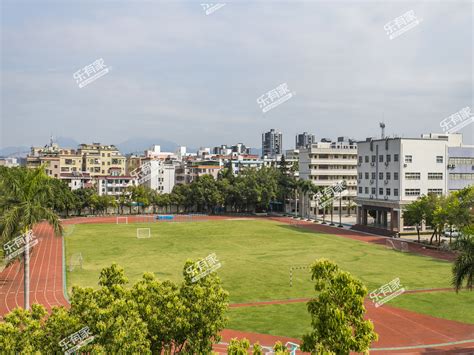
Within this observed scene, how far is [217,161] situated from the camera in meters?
121

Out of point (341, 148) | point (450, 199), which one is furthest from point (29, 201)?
point (341, 148)

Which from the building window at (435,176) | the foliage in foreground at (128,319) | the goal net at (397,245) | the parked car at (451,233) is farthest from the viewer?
the building window at (435,176)

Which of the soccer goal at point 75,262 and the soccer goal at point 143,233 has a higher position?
the soccer goal at point 143,233

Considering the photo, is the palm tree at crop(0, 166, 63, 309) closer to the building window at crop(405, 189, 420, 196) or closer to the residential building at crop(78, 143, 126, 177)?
the building window at crop(405, 189, 420, 196)

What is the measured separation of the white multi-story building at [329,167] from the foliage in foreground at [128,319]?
257 ft

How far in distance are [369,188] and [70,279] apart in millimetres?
48634

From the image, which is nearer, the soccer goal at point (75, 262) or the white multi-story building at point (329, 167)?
the soccer goal at point (75, 262)

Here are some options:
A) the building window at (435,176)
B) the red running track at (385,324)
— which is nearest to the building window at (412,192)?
the building window at (435,176)

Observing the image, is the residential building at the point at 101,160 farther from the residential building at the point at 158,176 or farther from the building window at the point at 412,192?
the building window at the point at 412,192

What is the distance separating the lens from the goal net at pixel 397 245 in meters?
51.5

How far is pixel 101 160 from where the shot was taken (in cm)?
12031

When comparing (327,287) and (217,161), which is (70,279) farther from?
(217,161)

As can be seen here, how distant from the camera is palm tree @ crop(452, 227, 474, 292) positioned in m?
20.5

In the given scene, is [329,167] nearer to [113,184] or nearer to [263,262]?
[113,184]
